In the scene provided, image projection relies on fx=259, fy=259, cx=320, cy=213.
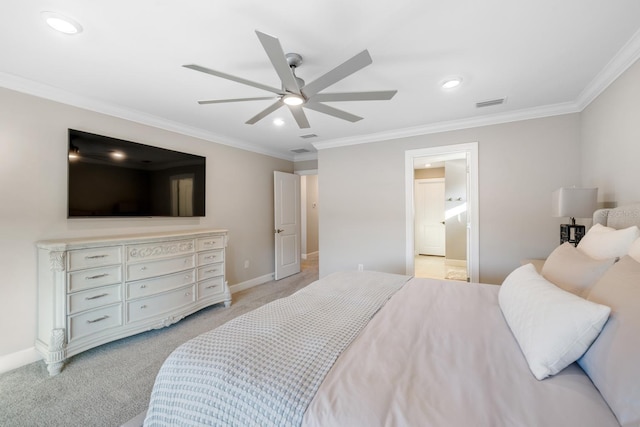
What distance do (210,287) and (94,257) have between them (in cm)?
130

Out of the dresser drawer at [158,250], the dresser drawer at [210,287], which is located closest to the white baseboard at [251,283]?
the dresser drawer at [210,287]

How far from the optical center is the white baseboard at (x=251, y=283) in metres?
4.11

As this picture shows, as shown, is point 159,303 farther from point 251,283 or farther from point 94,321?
point 251,283

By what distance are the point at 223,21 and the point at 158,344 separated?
2784 millimetres

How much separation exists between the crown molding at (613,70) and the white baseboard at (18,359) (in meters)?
5.23

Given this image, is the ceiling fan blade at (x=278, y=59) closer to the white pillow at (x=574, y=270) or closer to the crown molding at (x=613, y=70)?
the white pillow at (x=574, y=270)

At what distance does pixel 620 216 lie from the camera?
1844 mm

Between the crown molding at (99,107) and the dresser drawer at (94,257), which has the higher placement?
the crown molding at (99,107)

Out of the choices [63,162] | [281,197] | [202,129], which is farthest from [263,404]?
[281,197]

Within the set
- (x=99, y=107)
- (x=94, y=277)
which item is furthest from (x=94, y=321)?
(x=99, y=107)

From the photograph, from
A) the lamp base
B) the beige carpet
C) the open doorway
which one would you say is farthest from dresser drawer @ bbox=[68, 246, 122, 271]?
the open doorway

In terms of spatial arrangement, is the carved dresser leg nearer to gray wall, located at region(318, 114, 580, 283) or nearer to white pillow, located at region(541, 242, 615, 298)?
gray wall, located at region(318, 114, 580, 283)

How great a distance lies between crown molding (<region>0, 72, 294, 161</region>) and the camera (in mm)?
2213

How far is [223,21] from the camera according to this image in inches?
63.0
